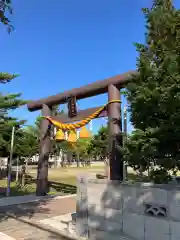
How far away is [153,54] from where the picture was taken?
5582mm

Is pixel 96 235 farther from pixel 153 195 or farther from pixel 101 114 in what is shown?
pixel 101 114

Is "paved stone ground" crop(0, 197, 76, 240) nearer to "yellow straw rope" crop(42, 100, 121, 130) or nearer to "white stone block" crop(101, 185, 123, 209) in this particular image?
"white stone block" crop(101, 185, 123, 209)

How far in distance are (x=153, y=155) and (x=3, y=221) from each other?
547 cm

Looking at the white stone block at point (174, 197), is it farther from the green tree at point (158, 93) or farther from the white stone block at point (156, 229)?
the green tree at point (158, 93)

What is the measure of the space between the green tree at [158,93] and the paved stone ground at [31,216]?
3.34 metres

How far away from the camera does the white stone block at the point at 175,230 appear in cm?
448

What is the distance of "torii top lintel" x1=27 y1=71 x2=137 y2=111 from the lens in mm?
8836

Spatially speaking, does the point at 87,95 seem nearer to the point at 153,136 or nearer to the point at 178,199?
the point at 153,136

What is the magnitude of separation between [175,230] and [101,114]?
5.54 meters

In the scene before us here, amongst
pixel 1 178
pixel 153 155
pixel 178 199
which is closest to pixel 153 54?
pixel 153 155

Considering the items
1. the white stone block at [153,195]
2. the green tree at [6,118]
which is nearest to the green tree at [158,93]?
the white stone block at [153,195]

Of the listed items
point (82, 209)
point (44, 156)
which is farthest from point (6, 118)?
point (82, 209)

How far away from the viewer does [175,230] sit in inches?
178

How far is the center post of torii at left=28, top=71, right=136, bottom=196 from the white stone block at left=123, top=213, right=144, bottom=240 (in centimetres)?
209
